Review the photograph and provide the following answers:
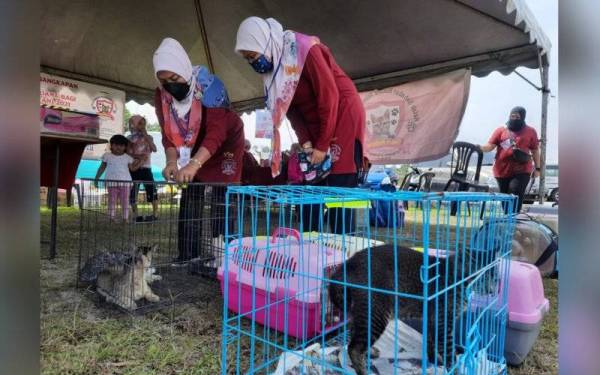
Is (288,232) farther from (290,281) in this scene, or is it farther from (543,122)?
(543,122)

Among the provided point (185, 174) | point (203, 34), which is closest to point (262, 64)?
point (185, 174)

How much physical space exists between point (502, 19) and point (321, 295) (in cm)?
267

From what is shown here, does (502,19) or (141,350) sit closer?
(141,350)

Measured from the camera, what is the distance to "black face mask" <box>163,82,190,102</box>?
2.01 meters

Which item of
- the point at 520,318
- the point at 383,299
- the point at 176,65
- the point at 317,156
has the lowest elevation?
the point at 520,318

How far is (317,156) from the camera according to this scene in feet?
5.65

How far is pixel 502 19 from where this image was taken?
273 centimetres

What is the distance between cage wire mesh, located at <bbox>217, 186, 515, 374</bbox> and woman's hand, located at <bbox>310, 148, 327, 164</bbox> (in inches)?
16.9

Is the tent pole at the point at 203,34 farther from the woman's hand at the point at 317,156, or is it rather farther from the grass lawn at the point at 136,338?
the grass lawn at the point at 136,338

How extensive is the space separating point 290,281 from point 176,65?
4.42ft

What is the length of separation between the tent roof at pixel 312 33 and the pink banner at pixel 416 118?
0.46ft

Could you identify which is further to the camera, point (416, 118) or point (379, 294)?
point (416, 118)
